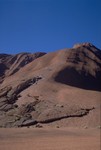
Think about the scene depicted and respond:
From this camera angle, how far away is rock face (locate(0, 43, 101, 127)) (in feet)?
130

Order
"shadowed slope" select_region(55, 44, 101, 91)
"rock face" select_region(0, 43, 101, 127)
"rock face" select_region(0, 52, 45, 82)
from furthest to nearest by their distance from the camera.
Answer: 1. "rock face" select_region(0, 52, 45, 82)
2. "shadowed slope" select_region(55, 44, 101, 91)
3. "rock face" select_region(0, 43, 101, 127)

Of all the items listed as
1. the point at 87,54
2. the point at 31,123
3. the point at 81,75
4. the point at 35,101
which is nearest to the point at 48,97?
the point at 35,101

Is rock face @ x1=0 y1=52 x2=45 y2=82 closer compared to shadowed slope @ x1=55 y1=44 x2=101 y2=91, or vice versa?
shadowed slope @ x1=55 y1=44 x2=101 y2=91

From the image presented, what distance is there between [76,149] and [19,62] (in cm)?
9220

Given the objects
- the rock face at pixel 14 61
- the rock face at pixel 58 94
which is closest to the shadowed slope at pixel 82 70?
the rock face at pixel 58 94

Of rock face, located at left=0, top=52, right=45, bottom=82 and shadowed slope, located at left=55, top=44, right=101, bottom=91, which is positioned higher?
rock face, located at left=0, top=52, right=45, bottom=82

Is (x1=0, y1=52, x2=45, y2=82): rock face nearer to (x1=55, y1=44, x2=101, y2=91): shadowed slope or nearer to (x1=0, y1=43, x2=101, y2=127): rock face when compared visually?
(x1=0, y1=43, x2=101, y2=127): rock face

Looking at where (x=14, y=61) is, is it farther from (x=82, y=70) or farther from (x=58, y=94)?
(x=58, y=94)

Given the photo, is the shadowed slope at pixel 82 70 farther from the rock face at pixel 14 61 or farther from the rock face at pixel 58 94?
the rock face at pixel 14 61

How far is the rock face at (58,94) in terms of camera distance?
3975cm

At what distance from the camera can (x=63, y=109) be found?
41.6 meters

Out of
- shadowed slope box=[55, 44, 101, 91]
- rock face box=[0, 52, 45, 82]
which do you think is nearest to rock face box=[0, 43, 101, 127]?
shadowed slope box=[55, 44, 101, 91]

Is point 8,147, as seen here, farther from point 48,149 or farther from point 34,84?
point 34,84

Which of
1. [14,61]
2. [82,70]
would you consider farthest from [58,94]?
[14,61]
